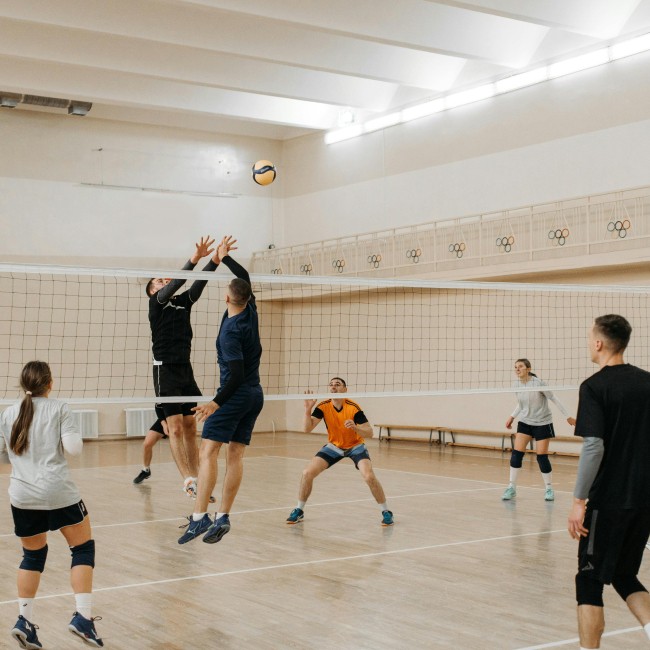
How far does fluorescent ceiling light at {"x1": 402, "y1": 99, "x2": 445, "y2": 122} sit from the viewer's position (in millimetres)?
19969

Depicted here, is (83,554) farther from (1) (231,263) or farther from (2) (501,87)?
(2) (501,87)

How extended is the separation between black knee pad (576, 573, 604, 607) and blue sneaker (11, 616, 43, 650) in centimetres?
291

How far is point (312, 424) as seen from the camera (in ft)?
28.9

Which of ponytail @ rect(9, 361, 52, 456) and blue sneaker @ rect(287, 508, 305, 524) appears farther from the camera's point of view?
blue sneaker @ rect(287, 508, 305, 524)

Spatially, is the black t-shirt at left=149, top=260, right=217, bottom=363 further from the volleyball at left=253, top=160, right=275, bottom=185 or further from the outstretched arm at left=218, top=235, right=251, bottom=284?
the outstretched arm at left=218, top=235, right=251, bottom=284

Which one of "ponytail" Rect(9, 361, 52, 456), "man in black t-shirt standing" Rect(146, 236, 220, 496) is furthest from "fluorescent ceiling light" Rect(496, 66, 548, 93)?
"ponytail" Rect(9, 361, 52, 456)

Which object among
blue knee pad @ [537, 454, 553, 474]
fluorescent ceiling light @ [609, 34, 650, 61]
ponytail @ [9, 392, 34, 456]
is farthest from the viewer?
fluorescent ceiling light @ [609, 34, 650, 61]

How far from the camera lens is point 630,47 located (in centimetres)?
1617

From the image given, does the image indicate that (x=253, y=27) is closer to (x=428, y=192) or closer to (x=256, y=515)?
(x=428, y=192)

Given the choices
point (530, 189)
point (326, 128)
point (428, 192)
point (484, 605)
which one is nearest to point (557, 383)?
point (530, 189)

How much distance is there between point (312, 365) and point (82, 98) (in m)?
7.97

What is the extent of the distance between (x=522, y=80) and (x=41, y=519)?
15629 mm

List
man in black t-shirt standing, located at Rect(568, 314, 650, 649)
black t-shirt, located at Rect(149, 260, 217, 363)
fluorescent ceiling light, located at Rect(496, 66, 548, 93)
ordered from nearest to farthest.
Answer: man in black t-shirt standing, located at Rect(568, 314, 650, 649) → black t-shirt, located at Rect(149, 260, 217, 363) → fluorescent ceiling light, located at Rect(496, 66, 548, 93)

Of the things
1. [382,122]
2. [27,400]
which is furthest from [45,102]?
[27,400]
